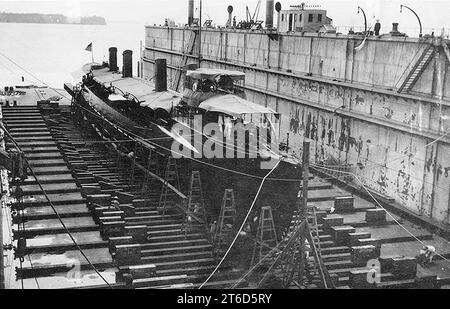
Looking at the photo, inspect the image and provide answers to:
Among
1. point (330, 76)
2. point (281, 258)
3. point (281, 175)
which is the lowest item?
point (281, 258)

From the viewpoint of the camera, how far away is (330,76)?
27297mm

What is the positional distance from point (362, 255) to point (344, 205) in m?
5.09

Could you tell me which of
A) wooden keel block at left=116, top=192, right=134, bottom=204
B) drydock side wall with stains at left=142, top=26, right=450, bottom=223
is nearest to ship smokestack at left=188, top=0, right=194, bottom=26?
drydock side wall with stains at left=142, top=26, right=450, bottom=223

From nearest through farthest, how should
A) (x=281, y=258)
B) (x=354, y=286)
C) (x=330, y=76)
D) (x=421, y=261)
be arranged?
(x=281, y=258), (x=354, y=286), (x=421, y=261), (x=330, y=76)

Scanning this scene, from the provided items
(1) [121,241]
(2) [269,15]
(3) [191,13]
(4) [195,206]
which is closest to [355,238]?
(4) [195,206]

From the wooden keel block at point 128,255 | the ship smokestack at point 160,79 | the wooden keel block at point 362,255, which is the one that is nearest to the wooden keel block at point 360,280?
the wooden keel block at point 362,255

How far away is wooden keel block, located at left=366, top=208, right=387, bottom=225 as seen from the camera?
2047cm

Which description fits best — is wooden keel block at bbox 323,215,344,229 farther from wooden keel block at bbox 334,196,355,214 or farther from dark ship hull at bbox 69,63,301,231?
dark ship hull at bbox 69,63,301,231

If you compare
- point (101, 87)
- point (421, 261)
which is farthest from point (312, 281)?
point (101, 87)

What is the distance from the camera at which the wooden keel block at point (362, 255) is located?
16547 millimetres

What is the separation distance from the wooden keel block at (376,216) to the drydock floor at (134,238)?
17 centimetres

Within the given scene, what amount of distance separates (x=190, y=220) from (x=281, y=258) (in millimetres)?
4725

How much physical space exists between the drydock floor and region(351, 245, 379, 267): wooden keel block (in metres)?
Answer: 0.17
